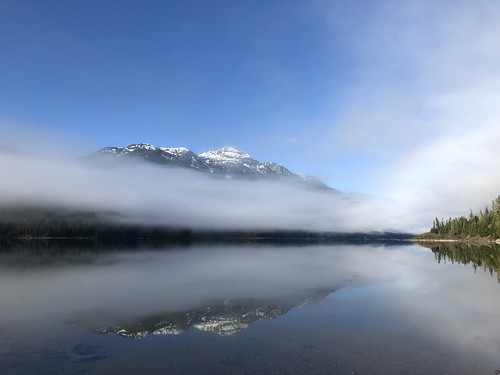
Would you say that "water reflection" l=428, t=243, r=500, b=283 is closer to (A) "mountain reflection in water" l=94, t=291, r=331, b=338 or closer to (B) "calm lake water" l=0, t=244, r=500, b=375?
(B) "calm lake water" l=0, t=244, r=500, b=375

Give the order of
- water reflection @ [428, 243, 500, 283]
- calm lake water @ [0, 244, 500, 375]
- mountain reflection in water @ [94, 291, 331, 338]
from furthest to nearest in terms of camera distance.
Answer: water reflection @ [428, 243, 500, 283] → mountain reflection in water @ [94, 291, 331, 338] → calm lake water @ [0, 244, 500, 375]

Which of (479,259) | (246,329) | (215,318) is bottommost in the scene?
(246,329)

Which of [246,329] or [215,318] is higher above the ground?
[215,318]

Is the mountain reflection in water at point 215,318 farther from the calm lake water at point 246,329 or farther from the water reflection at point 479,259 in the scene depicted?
the water reflection at point 479,259

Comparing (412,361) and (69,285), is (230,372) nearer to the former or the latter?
(412,361)

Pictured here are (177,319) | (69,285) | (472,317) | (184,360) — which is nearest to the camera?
(184,360)

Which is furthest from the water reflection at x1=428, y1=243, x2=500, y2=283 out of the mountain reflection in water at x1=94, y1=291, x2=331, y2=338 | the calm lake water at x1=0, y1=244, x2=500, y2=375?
the mountain reflection in water at x1=94, y1=291, x2=331, y2=338

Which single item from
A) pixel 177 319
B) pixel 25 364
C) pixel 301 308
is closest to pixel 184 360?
pixel 25 364

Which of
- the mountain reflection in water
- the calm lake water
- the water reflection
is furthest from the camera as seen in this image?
the water reflection

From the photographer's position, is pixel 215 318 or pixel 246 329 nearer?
pixel 246 329

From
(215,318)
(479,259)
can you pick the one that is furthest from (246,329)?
(479,259)

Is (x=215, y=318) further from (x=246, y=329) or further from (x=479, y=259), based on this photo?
(x=479, y=259)

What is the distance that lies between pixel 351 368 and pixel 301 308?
54.6 feet

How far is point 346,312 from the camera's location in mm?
34000
